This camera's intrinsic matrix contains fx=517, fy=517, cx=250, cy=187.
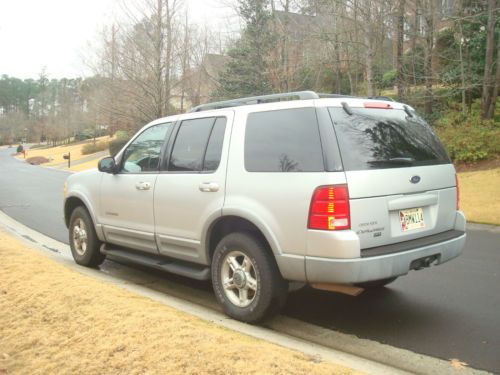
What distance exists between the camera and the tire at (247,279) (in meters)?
4.23

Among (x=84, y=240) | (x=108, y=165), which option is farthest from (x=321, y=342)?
(x=84, y=240)

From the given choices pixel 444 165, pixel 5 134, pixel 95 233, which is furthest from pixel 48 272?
pixel 5 134

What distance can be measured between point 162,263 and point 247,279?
4.27ft

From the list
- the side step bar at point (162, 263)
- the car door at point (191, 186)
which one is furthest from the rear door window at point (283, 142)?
the side step bar at point (162, 263)

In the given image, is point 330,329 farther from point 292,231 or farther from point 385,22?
point 385,22

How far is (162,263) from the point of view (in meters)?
5.36

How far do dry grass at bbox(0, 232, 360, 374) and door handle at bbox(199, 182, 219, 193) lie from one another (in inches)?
43.1

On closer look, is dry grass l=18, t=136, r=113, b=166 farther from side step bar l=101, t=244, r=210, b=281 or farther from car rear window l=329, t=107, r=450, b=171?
car rear window l=329, t=107, r=450, b=171

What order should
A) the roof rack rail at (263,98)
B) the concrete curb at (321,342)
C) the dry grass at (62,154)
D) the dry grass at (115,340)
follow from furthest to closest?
the dry grass at (62,154) < the roof rack rail at (263,98) < the concrete curb at (321,342) < the dry grass at (115,340)

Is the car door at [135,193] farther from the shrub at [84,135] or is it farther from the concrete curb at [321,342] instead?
the shrub at [84,135]

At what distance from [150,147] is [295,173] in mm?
2226

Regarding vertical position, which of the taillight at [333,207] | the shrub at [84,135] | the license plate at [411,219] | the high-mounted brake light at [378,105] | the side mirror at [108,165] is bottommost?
the license plate at [411,219]

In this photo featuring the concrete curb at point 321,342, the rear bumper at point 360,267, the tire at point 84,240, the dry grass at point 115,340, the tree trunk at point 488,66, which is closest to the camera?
the dry grass at point 115,340

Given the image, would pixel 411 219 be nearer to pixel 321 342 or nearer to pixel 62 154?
pixel 321 342
